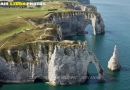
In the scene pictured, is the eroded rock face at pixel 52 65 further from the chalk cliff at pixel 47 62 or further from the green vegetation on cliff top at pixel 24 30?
the green vegetation on cliff top at pixel 24 30

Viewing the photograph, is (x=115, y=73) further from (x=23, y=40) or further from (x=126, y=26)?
(x=126, y=26)

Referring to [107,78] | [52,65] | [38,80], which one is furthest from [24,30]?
[107,78]

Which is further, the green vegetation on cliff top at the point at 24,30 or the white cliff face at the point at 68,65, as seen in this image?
the green vegetation on cliff top at the point at 24,30

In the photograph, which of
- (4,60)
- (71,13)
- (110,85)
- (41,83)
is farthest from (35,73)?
(71,13)

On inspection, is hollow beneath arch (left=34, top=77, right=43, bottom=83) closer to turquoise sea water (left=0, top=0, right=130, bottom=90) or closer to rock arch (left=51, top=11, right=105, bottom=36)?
turquoise sea water (left=0, top=0, right=130, bottom=90)

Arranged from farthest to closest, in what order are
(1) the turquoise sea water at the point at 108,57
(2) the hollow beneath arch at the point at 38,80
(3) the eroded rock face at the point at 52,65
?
(2) the hollow beneath arch at the point at 38,80, (3) the eroded rock face at the point at 52,65, (1) the turquoise sea water at the point at 108,57

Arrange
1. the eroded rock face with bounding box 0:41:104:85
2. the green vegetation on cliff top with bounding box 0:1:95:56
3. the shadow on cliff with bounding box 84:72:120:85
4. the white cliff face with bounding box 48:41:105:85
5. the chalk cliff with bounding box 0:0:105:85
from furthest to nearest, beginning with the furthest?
the green vegetation on cliff top with bounding box 0:1:95:56 → the shadow on cliff with bounding box 84:72:120:85 → the chalk cliff with bounding box 0:0:105:85 → the eroded rock face with bounding box 0:41:104:85 → the white cliff face with bounding box 48:41:105:85

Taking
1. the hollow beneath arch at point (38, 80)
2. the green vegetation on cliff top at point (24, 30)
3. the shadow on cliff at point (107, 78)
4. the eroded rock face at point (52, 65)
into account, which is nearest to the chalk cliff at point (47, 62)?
the eroded rock face at point (52, 65)

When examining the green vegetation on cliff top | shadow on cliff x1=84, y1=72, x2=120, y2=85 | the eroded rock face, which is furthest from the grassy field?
shadow on cliff x1=84, y1=72, x2=120, y2=85

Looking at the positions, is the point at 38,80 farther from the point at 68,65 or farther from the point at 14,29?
the point at 14,29
